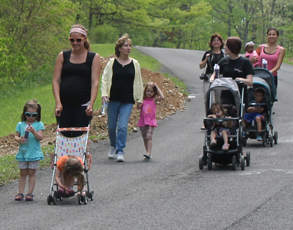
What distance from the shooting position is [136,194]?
286 inches

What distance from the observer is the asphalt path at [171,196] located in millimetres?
5824

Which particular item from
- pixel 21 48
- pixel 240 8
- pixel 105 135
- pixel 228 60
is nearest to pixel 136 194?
pixel 228 60

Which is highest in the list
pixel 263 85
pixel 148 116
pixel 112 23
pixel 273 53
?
pixel 112 23

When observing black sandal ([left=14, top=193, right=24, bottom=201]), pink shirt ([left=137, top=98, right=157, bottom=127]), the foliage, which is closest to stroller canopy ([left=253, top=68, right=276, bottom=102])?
pink shirt ([left=137, top=98, right=157, bottom=127])

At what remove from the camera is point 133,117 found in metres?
15.5

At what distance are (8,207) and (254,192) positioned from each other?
3016mm

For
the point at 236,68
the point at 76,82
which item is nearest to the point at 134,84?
the point at 236,68

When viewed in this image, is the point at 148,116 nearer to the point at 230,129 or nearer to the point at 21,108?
the point at 230,129

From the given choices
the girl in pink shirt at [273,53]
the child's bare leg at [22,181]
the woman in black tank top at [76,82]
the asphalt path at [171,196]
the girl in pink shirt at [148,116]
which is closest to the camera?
the asphalt path at [171,196]

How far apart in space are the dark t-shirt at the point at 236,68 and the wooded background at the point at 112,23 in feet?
33.3

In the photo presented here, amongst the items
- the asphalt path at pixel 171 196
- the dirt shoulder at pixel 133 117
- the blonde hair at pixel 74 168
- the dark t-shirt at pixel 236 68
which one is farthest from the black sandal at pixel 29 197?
the dirt shoulder at pixel 133 117

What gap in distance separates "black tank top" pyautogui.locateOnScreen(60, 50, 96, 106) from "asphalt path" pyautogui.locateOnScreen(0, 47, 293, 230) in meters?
1.27

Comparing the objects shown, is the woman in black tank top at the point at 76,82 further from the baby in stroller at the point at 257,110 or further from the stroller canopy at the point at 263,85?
the baby in stroller at the point at 257,110

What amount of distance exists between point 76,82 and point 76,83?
0.05ft
